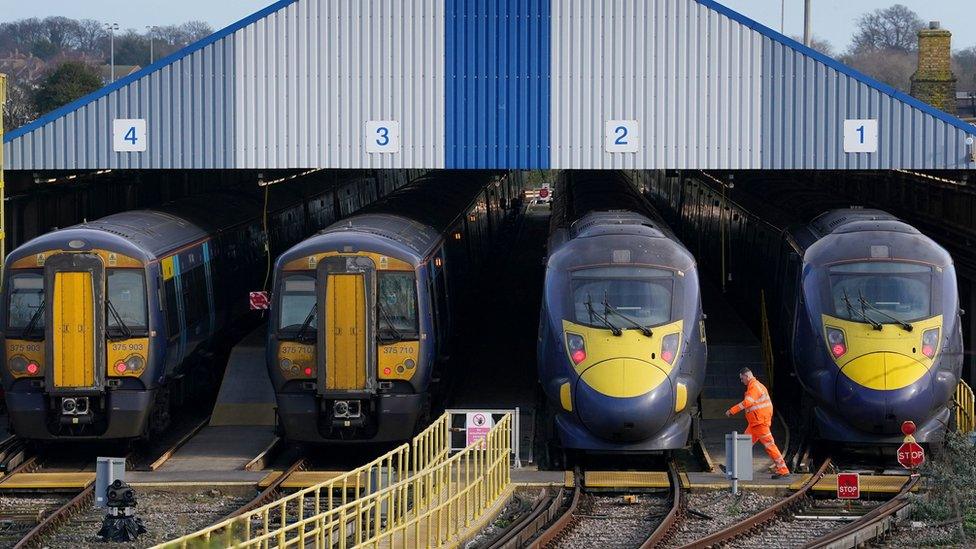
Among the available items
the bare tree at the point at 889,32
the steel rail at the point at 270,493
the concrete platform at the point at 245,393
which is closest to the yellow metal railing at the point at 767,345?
the concrete platform at the point at 245,393

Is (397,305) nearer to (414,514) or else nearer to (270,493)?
(270,493)

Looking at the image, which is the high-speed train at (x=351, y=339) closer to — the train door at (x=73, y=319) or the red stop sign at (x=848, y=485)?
the train door at (x=73, y=319)

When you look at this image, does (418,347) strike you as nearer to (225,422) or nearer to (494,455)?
(494,455)

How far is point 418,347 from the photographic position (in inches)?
727

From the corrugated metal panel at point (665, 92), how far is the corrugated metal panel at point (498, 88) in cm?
27

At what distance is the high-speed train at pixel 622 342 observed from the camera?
17266mm

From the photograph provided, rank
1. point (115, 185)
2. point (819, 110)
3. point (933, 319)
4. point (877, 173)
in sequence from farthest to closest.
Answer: point (877, 173) → point (115, 185) → point (819, 110) → point (933, 319)

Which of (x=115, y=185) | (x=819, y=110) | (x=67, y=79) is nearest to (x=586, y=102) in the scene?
(x=819, y=110)

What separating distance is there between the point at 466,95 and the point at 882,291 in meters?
6.72

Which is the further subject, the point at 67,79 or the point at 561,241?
the point at 67,79

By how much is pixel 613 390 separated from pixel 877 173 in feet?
52.9

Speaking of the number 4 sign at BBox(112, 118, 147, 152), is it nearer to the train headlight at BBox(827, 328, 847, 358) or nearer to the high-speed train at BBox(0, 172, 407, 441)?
the high-speed train at BBox(0, 172, 407, 441)

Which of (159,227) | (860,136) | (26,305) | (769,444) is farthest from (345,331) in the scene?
(860,136)

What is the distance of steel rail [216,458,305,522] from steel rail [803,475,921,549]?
5.49 m
